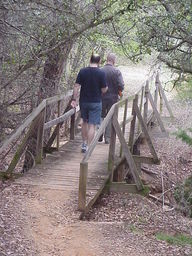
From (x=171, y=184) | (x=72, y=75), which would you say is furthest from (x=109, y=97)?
(x=72, y=75)

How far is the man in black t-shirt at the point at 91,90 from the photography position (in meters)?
8.45

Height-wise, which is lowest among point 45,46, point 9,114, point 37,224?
point 37,224

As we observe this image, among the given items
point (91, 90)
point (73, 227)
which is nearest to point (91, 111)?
point (91, 90)

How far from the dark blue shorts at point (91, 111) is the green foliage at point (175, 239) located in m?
3.16

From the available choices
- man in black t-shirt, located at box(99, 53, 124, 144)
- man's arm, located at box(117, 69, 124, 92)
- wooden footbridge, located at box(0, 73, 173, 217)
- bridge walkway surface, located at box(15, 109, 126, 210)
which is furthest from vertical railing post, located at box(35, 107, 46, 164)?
man's arm, located at box(117, 69, 124, 92)

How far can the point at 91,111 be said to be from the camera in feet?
28.5

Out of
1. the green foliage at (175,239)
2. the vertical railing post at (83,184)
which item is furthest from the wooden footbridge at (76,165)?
the green foliage at (175,239)

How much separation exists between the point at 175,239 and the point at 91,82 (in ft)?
11.6

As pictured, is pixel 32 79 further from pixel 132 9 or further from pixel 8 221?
pixel 8 221

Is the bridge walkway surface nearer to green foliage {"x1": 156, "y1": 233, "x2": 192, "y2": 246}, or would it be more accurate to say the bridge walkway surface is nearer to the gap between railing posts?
the gap between railing posts

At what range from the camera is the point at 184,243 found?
19.5ft

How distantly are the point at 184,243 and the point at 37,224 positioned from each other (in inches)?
74.8

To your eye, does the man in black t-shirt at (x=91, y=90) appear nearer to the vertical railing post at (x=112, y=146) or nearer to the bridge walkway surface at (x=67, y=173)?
the bridge walkway surface at (x=67, y=173)

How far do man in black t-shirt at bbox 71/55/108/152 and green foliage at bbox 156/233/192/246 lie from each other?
317 centimetres
